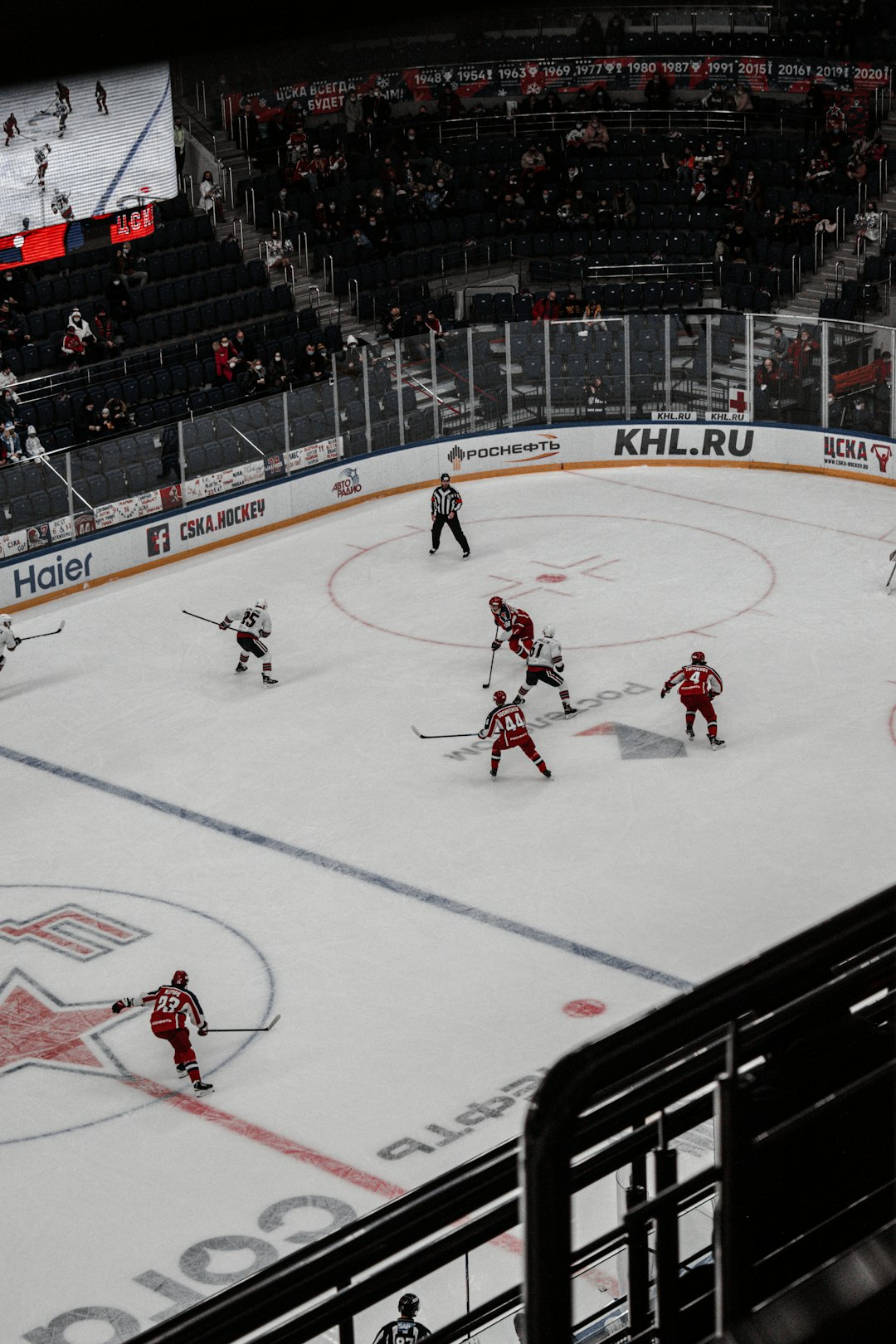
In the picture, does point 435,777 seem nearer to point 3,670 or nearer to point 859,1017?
point 3,670

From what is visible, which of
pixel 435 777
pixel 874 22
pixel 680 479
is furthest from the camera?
pixel 874 22

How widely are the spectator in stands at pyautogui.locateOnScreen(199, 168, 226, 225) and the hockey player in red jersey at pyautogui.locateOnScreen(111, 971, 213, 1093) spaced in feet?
69.8

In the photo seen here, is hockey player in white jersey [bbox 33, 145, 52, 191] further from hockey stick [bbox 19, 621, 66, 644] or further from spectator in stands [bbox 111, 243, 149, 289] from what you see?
spectator in stands [bbox 111, 243, 149, 289]

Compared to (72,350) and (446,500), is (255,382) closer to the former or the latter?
(72,350)

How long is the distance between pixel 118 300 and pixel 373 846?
1479 cm

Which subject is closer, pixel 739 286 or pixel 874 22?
pixel 739 286

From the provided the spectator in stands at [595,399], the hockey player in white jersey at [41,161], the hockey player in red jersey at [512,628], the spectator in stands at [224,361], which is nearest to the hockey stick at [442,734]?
the hockey player in red jersey at [512,628]

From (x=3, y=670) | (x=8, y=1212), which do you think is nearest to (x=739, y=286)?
(x=3, y=670)

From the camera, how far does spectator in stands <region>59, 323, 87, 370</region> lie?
2714cm

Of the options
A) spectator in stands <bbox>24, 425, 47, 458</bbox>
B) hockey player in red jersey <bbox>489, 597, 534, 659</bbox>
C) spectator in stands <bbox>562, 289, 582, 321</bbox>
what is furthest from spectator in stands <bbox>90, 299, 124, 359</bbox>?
hockey player in red jersey <bbox>489, 597, 534, 659</bbox>

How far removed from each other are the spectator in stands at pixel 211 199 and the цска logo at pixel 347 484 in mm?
6820

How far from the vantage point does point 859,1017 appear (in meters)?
3.37

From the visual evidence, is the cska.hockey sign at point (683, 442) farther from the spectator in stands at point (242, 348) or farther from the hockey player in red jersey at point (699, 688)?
the hockey player in red jersey at point (699, 688)

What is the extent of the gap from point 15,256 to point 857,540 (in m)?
11.7
